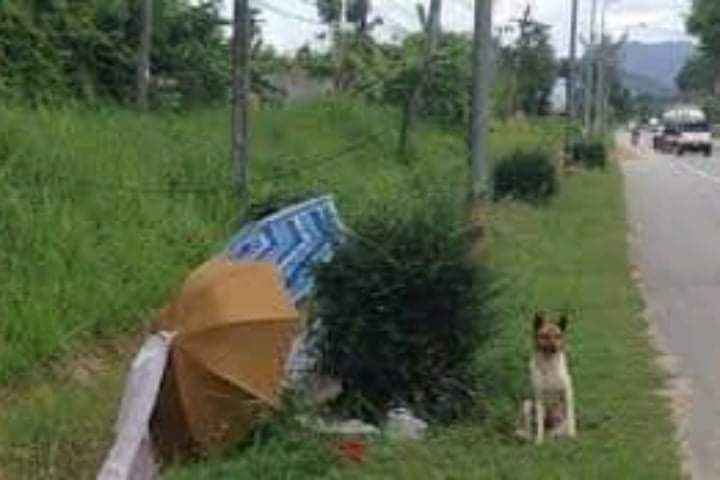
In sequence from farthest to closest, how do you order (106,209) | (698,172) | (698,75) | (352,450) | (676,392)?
(698,75) < (698,172) < (106,209) < (676,392) < (352,450)

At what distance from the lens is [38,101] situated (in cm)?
1551

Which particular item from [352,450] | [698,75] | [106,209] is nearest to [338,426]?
[352,450]

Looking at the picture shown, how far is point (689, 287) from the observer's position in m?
17.4

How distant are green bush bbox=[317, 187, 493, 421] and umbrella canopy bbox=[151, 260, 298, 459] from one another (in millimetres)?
534

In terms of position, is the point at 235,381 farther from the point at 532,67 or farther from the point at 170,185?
the point at 532,67

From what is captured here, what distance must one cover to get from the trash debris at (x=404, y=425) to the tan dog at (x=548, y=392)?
1.76 feet

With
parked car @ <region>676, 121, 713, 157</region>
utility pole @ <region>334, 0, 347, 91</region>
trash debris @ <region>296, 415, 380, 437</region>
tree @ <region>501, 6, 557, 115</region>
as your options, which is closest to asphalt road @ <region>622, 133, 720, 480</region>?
trash debris @ <region>296, 415, 380, 437</region>

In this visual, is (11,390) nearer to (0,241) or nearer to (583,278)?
(0,241)

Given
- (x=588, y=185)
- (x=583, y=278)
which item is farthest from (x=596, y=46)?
(x=583, y=278)

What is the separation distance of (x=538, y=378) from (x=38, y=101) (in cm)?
772

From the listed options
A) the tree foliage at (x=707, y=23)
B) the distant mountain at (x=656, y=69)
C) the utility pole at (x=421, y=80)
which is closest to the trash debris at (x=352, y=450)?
the utility pole at (x=421, y=80)

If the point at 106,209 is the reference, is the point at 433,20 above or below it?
above

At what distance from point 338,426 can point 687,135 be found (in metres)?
71.7

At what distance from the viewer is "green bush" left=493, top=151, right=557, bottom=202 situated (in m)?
28.7
